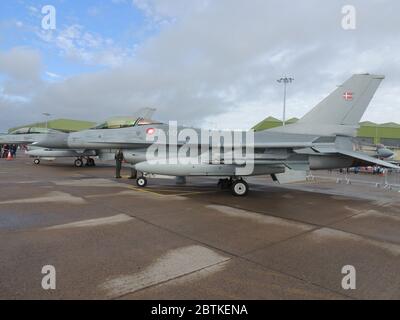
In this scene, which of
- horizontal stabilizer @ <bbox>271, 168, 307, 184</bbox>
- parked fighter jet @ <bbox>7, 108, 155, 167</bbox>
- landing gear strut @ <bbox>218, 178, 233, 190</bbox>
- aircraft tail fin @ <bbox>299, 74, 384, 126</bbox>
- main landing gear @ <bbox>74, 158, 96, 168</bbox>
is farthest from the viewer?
main landing gear @ <bbox>74, 158, 96, 168</bbox>

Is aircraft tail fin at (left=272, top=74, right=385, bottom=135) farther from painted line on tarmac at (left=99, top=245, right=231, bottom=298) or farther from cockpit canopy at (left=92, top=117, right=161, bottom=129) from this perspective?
painted line on tarmac at (left=99, top=245, right=231, bottom=298)

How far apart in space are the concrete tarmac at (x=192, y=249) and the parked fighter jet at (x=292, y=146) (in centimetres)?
145

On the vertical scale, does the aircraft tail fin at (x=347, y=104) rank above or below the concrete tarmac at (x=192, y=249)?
above

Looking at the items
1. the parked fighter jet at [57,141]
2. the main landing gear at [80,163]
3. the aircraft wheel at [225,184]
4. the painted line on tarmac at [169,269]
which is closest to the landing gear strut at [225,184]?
the aircraft wheel at [225,184]

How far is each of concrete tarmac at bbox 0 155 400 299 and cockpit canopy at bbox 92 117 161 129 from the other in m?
3.84

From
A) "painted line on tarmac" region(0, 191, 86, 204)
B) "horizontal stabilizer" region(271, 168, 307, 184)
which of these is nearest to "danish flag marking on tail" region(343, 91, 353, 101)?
"horizontal stabilizer" region(271, 168, 307, 184)

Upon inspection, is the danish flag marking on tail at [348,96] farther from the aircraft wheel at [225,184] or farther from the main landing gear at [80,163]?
the main landing gear at [80,163]

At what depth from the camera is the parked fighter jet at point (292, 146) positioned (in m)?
8.78

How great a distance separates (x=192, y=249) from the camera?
4.21 m

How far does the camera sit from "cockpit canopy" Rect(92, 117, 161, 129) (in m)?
10.8

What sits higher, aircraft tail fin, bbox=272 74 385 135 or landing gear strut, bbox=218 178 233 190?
aircraft tail fin, bbox=272 74 385 135

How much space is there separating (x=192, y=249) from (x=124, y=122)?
7888 millimetres

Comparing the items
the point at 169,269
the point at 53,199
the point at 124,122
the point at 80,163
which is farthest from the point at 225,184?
the point at 80,163

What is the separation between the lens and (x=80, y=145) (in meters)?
12.4
